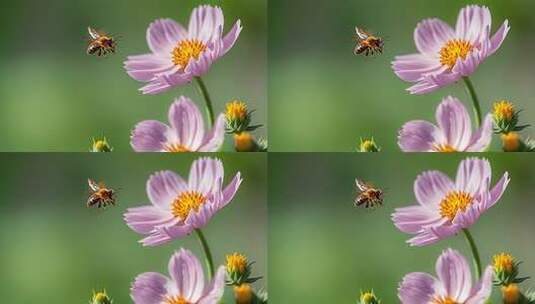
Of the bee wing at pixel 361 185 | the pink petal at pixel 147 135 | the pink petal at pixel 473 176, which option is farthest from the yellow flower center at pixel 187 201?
the pink petal at pixel 473 176

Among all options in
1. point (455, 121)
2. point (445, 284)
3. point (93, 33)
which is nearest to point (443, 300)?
point (445, 284)

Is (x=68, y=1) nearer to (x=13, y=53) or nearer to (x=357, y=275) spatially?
(x=13, y=53)

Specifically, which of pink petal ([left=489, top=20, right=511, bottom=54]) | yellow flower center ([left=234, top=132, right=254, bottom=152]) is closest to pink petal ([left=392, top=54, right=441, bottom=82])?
pink petal ([left=489, top=20, right=511, bottom=54])

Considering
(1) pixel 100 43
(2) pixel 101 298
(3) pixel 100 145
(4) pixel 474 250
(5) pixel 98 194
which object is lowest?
(2) pixel 101 298

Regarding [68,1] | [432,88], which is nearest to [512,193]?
[432,88]

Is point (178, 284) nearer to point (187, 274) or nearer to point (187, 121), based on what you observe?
point (187, 274)

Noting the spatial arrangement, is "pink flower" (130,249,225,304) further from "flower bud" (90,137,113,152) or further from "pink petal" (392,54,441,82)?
"pink petal" (392,54,441,82)
